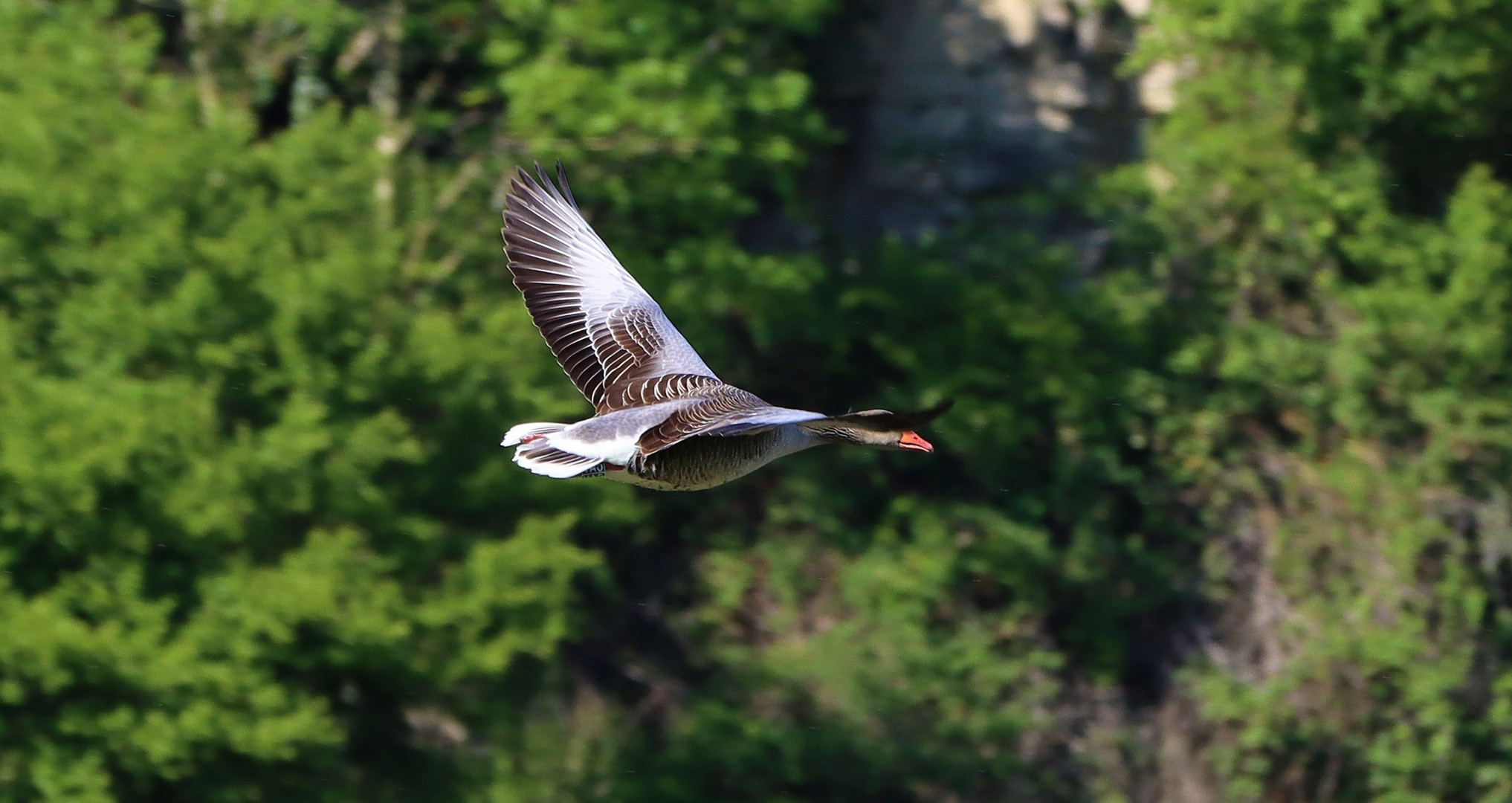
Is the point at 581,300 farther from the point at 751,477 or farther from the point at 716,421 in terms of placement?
the point at 751,477

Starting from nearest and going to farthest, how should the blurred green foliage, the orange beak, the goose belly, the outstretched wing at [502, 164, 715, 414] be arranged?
the orange beak < the goose belly < the outstretched wing at [502, 164, 715, 414] < the blurred green foliage

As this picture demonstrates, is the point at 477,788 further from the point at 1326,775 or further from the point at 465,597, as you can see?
the point at 1326,775

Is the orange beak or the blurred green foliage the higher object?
the orange beak

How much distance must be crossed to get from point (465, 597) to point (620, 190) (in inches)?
154

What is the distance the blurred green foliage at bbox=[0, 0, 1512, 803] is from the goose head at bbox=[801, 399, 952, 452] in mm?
7624

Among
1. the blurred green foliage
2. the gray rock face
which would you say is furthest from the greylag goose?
the gray rock face

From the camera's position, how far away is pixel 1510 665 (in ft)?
57.7

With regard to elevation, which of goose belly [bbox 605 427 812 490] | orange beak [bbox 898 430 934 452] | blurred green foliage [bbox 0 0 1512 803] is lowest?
blurred green foliage [bbox 0 0 1512 803]

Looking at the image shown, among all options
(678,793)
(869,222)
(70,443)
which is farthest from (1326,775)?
(70,443)

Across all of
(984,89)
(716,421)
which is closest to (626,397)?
(716,421)

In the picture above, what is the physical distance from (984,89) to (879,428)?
15.3 m

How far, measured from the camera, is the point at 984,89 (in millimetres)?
21047

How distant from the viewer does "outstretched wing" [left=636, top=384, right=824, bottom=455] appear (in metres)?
6.43

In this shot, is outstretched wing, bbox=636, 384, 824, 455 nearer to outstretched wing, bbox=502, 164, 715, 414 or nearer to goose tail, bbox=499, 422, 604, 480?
goose tail, bbox=499, 422, 604, 480
